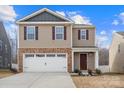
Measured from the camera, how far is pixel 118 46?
41.0m

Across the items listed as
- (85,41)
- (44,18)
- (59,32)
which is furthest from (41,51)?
(85,41)

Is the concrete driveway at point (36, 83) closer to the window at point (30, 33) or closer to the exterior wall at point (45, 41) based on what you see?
the exterior wall at point (45, 41)

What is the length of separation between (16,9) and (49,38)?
21.1 m

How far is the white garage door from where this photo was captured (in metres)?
36.3

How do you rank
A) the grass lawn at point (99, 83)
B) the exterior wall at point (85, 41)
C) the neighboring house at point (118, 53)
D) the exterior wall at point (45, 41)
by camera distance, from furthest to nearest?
the neighboring house at point (118, 53)
the exterior wall at point (85, 41)
the exterior wall at point (45, 41)
the grass lawn at point (99, 83)

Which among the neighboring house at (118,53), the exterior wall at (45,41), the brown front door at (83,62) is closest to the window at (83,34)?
the exterior wall at (45,41)

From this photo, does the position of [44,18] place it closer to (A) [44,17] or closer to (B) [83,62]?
(A) [44,17]

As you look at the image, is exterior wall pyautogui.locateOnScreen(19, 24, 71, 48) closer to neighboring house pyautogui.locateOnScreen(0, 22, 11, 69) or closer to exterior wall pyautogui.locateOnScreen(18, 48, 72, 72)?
exterior wall pyautogui.locateOnScreen(18, 48, 72, 72)

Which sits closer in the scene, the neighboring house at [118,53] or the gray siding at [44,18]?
the gray siding at [44,18]

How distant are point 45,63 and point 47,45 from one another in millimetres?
1887

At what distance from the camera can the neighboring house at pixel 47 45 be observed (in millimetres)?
36219

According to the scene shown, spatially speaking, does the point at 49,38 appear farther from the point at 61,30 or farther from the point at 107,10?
the point at 107,10

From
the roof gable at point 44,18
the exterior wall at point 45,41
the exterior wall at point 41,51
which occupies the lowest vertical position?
the exterior wall at point 41,51
